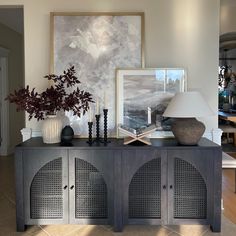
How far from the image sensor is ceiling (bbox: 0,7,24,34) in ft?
14.9

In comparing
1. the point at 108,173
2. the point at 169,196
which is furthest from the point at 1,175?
the point at 169,196

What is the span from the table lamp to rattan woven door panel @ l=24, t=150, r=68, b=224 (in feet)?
3.50

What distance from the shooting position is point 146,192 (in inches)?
105

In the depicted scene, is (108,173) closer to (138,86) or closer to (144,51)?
(138,86)

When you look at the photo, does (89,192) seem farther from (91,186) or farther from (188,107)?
(188,107)

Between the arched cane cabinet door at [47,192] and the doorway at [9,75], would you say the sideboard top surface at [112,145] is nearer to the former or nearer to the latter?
the arched cane cabinet door at [47,192]

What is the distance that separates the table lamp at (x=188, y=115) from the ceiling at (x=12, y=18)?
2954mm

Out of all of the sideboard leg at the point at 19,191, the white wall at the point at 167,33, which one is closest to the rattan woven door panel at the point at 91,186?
the sideboard leg at the point at 19,191

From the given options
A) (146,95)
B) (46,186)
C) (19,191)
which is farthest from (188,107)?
(19,191)

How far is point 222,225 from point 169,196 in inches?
25.8

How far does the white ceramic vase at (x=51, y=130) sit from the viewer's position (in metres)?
2.76

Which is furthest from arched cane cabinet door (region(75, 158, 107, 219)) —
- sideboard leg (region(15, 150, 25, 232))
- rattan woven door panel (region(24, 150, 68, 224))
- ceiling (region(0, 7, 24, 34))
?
ceiling (region(0, 7, 24, 34))

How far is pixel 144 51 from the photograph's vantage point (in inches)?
121

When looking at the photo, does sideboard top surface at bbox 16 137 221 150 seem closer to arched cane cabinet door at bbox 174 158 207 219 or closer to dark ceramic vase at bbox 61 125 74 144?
dark ceramic vase at bbox 61 125 74 144
